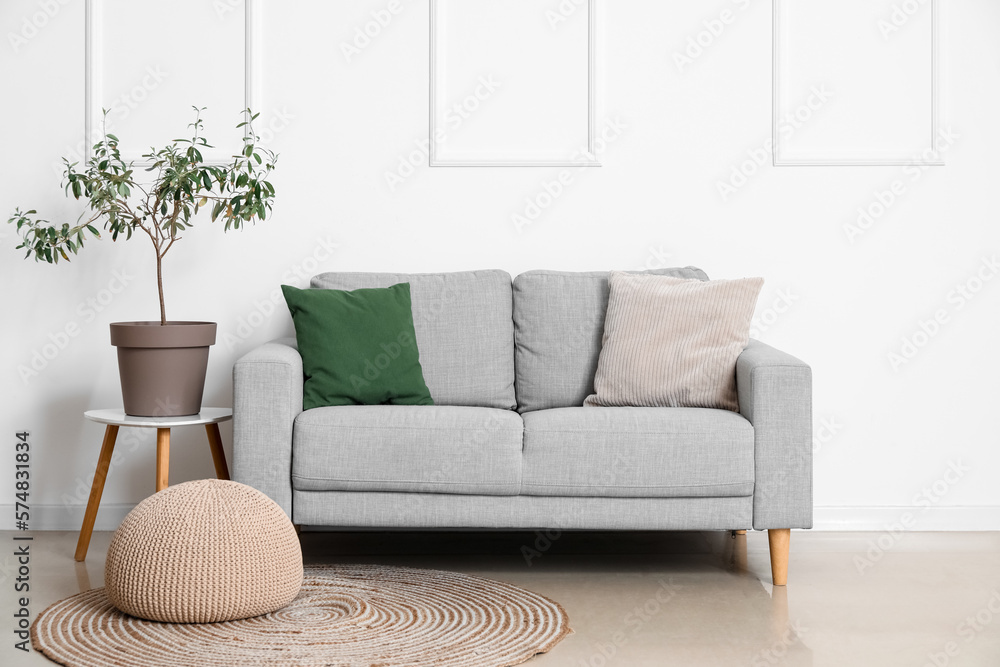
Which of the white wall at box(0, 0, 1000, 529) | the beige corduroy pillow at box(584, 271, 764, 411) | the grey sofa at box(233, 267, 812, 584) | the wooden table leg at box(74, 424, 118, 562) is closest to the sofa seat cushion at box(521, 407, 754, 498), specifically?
the grey sofa at box(233, 267, 812, 584)

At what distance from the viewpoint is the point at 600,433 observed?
2.61 m

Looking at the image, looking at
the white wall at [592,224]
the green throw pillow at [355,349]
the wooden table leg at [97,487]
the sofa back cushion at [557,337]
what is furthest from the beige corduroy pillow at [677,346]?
the wooden table leg at [97,487]

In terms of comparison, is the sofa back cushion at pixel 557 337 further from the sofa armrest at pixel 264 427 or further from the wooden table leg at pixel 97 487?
the wooden table leg at pixel 97 487

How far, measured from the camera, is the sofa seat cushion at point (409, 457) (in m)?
2.59

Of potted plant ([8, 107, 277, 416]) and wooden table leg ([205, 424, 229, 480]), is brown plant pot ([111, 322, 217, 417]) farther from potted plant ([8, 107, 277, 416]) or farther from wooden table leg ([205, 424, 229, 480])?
wooden table leg ([205, 424, 229, 480])

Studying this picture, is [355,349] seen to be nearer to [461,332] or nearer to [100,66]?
[461,332]

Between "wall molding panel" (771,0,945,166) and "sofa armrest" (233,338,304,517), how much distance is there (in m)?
2.07

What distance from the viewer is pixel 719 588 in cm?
263

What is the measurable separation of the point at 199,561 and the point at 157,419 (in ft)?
2.86

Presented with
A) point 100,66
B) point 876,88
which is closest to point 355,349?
point 100,66

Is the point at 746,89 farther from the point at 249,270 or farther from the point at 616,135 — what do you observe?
the point at 249,270

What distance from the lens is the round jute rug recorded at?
202 centimetres

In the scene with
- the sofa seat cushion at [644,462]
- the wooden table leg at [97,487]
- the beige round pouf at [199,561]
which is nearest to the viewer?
the beige round pouf at [199,561]

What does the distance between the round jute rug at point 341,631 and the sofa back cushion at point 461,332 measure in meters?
0.75
